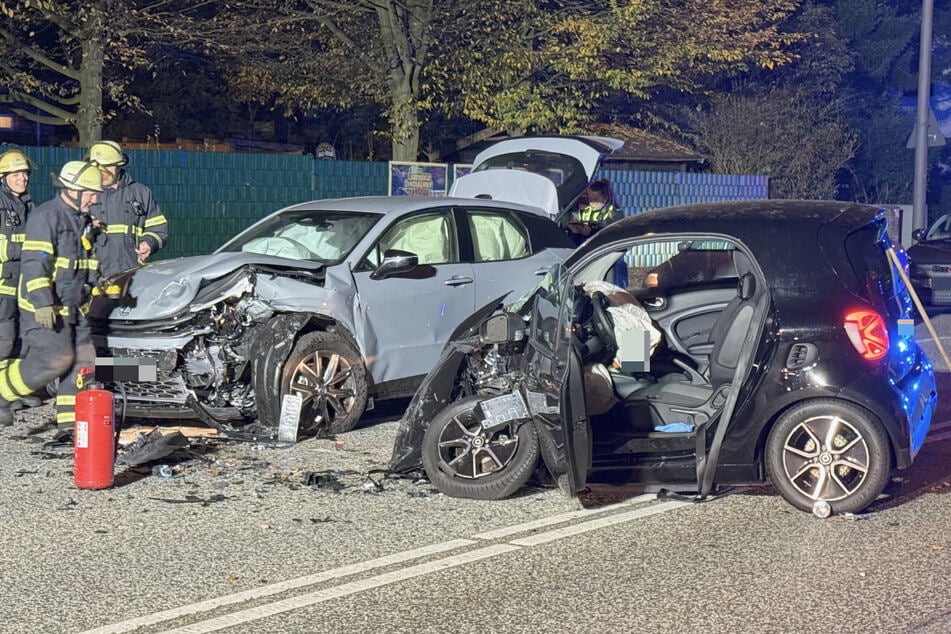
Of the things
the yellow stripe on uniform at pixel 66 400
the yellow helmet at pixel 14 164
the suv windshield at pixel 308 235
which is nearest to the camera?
the yellow stripe on uniform at pixel 66 400

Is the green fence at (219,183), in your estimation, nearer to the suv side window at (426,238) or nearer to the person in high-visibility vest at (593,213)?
the person in high-visibility vest at (593,213)

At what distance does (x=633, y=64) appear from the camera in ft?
90.4

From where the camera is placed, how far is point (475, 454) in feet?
24.5

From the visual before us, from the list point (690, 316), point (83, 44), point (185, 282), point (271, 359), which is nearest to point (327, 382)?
point (271, 359)

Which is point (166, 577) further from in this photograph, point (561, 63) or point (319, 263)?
point (561, 63)

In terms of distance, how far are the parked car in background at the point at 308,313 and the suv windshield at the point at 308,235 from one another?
0.01 m

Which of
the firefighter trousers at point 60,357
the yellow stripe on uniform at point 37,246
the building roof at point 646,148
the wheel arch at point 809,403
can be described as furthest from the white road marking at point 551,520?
the building roof at point 646,148

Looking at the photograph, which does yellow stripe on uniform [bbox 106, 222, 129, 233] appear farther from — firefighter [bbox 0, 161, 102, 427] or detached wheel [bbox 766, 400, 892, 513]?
detached wheel [bbox 766, 400, 892, 513]

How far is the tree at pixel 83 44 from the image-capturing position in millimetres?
20734

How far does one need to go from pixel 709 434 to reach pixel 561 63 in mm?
19417

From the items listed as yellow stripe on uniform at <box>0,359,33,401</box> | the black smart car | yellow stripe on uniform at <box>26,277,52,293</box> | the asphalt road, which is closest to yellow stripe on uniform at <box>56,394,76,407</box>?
yellow stripe on uniform at <box>0,359,33,401</box>

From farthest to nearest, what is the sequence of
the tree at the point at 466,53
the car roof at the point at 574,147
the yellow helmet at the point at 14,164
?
the tree at the point at 466,53 → the car roof at the point at 574,147 → the yellow helmet at the point at 14,164

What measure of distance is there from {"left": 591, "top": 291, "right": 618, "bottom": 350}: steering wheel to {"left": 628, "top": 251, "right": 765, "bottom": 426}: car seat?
332 millimetres

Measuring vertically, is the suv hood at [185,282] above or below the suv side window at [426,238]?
below
